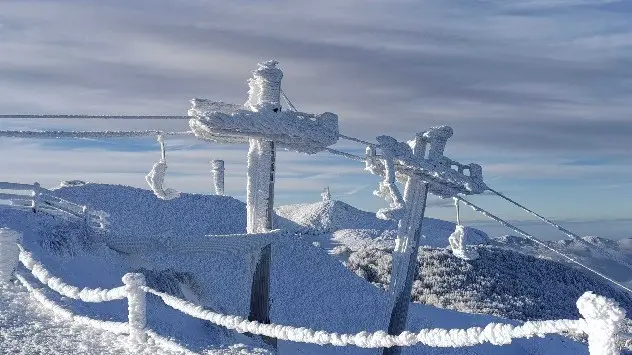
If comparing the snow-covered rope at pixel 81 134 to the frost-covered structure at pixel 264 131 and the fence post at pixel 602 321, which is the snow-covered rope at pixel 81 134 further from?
the fence post at pixel 602 321

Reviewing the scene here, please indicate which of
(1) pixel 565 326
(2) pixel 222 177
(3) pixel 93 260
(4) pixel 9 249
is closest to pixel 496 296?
(2) pixel 222 177

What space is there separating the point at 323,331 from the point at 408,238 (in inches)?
Answer: 372

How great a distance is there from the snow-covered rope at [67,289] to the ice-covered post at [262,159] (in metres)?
5.41

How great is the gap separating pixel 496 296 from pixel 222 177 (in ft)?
47.4

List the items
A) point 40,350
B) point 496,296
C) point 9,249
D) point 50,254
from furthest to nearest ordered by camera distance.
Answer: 1. point 496,296
2. point 50,254
3. point 9,249
4. point 40,350

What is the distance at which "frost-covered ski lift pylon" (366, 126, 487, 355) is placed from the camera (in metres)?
17.9

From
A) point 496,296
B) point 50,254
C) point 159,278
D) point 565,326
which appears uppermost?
point 565,326

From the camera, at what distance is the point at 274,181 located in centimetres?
1714

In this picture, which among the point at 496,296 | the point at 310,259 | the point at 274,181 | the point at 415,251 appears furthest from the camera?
the point at 496,296

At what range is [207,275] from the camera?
2205cm

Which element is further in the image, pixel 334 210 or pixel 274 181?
pixel 334 210

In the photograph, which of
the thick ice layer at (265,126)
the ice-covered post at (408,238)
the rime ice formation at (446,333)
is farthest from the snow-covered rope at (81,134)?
the rime ice formation at (446,333)

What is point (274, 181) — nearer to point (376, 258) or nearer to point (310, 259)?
point (310, 259)

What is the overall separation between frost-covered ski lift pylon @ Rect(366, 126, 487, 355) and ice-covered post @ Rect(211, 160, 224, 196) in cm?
1534
